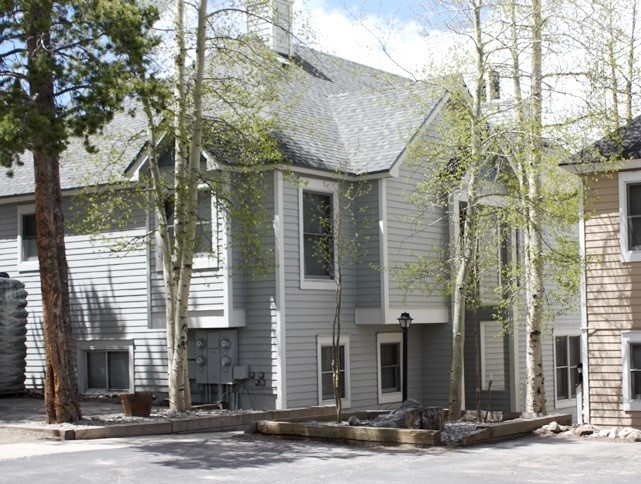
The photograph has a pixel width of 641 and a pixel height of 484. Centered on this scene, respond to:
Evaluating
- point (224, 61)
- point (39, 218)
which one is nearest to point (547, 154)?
point (224, 61)

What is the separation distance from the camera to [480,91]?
19.8 m

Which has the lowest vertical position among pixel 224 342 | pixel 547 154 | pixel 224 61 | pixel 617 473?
pixel 617 473

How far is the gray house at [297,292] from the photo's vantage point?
21984 millimetres

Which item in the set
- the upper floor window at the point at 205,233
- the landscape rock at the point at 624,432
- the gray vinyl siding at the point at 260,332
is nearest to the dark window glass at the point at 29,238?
the upper floor window at the point at 205,233

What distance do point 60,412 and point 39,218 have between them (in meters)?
3.21

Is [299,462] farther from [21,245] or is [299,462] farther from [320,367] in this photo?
[21,245]

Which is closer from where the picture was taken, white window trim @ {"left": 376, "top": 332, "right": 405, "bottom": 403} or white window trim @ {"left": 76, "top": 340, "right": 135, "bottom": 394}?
white window trim @ {"left": 76, "top": 340, "right": 135, "bottom": 394}

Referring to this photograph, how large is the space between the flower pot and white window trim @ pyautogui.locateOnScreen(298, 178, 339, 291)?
458 centimetres

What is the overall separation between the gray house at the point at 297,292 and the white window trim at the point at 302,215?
3cm

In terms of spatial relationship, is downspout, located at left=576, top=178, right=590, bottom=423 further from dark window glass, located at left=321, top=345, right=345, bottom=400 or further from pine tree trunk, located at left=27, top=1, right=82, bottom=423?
pine tree trunk, located at left=27, top=1, right=82, bottom=423

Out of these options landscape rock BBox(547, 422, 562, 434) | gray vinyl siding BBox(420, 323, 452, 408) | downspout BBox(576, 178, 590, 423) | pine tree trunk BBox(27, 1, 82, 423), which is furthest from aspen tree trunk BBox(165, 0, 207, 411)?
gray vinyl siding BBox(420, 323, 452, 408)

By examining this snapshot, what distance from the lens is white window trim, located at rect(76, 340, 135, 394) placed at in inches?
942

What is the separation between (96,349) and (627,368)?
11898 mm

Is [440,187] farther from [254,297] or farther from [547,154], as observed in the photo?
[254,297]
